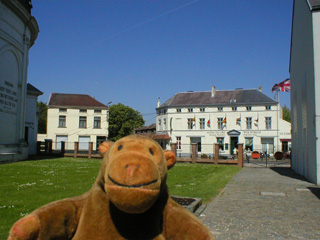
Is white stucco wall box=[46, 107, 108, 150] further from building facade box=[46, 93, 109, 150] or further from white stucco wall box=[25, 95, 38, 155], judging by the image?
white stucco wall box=[25, 95, 38, 155]

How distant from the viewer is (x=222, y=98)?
50.0m

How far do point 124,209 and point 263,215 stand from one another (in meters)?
6.20

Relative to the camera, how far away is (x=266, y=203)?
8.76 m

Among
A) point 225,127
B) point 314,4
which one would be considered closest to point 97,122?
point 225,127

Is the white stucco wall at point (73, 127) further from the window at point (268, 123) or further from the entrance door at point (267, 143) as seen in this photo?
the window at point (268, 123)

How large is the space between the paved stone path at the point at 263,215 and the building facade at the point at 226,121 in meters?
32.7

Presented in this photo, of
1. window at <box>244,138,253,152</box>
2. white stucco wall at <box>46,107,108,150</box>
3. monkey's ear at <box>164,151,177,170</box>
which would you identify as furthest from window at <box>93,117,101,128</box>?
monkey's ear at <box>164,151,177,170</box>

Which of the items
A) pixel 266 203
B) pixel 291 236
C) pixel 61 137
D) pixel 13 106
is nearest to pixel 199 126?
pixel 61 137

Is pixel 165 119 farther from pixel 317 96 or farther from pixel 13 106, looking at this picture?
pixel 317 96

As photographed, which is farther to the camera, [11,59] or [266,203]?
[11,59]

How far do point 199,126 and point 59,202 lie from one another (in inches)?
1905

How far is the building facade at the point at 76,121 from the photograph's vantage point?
4750 centimetres

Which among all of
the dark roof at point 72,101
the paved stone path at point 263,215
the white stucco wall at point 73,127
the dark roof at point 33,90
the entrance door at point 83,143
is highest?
the dark roof at point 72,101

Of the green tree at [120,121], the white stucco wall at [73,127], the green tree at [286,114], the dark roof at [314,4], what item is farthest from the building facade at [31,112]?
the green tree at [286,114]
